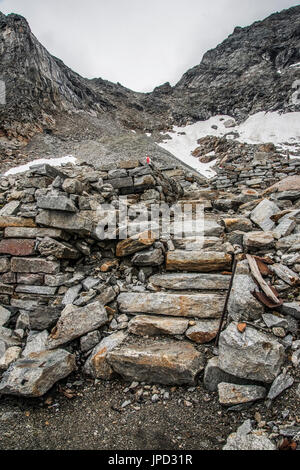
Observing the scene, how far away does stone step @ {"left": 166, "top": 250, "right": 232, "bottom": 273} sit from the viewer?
4.53 metres

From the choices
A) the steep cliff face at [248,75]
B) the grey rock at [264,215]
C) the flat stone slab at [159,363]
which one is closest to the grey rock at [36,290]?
the flat stone slab at [159,363]

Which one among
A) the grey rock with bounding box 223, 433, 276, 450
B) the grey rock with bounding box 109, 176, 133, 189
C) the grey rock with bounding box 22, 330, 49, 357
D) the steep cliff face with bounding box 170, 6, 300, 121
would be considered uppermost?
the steep cliff face with bounding box 170, 6, 300, 121

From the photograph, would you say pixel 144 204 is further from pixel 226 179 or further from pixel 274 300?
pixel 226 179

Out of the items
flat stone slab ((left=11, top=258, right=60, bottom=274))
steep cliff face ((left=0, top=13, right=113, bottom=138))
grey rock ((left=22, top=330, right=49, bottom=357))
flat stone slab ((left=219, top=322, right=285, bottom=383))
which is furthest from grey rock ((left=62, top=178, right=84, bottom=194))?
steep cliff face ((left=0, top=13, right=113, bottom=138))

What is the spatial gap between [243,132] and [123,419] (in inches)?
1735

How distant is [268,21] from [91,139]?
82518 millimetres

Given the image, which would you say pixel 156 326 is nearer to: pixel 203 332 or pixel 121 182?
pixel 203 332

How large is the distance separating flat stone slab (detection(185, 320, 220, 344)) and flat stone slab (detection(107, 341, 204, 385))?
0.14 metres

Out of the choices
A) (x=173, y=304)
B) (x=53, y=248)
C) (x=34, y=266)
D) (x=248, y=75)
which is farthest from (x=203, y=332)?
(x=248, y=75)

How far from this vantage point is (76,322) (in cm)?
384

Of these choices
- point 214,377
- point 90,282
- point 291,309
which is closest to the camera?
point 214,377

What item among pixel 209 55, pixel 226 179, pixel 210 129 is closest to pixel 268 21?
pixel 209 55

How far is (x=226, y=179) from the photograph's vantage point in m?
12.1

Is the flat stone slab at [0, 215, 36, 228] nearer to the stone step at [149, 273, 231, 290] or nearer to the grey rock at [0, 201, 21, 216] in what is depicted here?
the grey rock at [0, 201, 21, 216]
